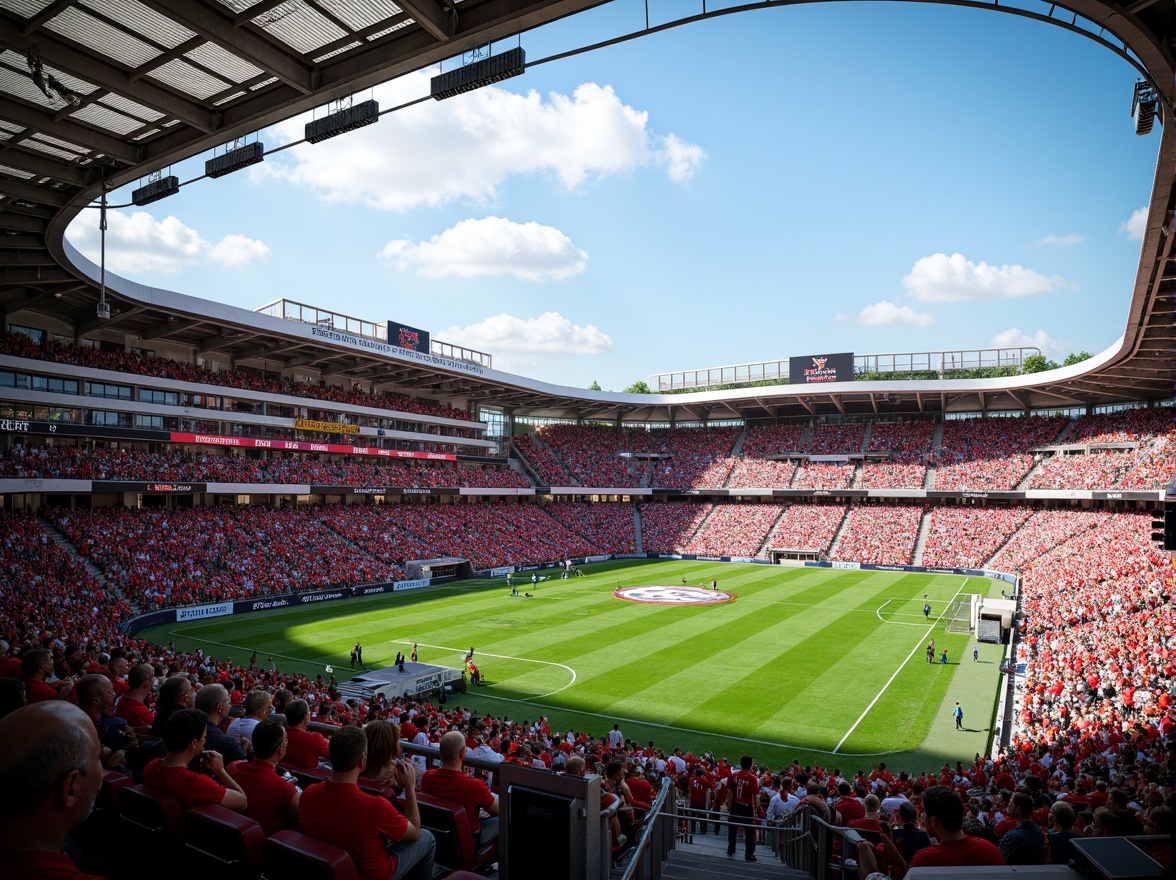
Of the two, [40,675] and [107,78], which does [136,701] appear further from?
[107,78]

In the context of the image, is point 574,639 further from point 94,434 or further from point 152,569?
point 94,434

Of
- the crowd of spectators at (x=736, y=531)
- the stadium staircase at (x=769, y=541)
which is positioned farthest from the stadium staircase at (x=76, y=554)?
the stadium staircase at (x=769, y=541)

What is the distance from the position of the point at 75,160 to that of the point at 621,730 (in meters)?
21.4

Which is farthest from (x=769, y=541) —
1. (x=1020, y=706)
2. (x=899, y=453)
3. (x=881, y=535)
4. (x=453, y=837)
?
(x=453, y=837)

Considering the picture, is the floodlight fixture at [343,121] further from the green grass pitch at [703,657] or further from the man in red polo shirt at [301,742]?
the green grass pitch at [703,657]

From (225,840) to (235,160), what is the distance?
1400 centimetres

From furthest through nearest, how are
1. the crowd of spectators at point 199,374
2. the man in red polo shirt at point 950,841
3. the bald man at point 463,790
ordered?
the crowd of spectators at point 199,374 < the bald man at point 463,790 < the man in red polo shirt at point 950,841

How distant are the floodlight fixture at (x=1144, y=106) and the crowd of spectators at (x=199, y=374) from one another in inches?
1775

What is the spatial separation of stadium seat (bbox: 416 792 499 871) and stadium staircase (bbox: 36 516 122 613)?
113 feet

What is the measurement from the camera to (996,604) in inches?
1316

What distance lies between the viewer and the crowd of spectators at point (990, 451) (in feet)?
193

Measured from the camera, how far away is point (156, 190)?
15.9 meters

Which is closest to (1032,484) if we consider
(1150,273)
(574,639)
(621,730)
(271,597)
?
(1150,273)

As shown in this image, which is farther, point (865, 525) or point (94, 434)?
point (865, 525)
